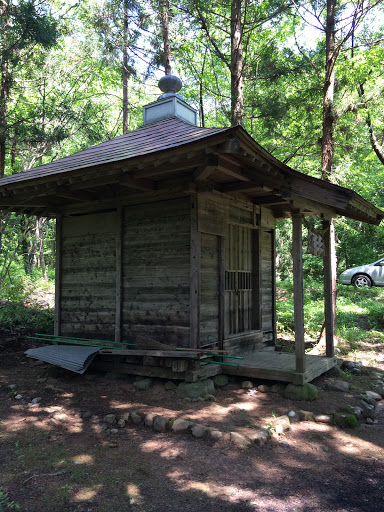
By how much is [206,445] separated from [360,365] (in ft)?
16.0

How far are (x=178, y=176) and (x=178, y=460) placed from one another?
13.6 feet

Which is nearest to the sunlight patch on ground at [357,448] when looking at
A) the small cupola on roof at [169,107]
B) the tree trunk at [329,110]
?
the tree trunk at [329,110]

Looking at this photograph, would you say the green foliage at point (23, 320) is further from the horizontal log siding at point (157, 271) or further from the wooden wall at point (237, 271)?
the wooden wall at point (237, 271)

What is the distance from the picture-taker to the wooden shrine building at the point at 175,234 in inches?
221

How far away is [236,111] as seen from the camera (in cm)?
990

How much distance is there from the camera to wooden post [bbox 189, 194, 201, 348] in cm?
598

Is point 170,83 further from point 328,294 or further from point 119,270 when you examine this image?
point 328,294

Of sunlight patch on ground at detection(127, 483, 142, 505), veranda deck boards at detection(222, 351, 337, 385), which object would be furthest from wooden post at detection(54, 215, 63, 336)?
sunlight patch on ground at detection(127, 483, 142, 505)

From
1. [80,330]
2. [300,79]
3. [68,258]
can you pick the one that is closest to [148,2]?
[300,79]

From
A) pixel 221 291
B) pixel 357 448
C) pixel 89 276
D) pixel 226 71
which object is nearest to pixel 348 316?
pixel 221 291

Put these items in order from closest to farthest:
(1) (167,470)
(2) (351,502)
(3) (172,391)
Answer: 1. (2) (351,502)
2. (1) (167,470)
3. (3) (172,391)

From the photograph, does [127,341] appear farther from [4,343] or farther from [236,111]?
[236,111]

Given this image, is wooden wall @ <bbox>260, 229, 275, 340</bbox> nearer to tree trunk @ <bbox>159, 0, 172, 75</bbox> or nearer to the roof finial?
the roof finial

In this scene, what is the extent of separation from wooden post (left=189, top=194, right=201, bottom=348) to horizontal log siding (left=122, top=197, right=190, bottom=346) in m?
0.13
